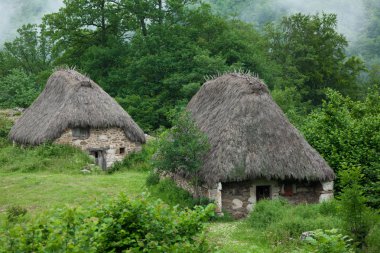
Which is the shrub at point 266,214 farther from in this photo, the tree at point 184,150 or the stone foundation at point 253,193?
the tree at point 184,150

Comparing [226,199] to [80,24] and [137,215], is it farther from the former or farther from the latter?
[80,24]

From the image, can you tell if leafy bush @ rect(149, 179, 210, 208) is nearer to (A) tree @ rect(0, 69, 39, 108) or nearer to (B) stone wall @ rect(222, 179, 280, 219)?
(B) stone wall @ rect(222, 179, 280, 219)

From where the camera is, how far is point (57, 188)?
56.6 feet

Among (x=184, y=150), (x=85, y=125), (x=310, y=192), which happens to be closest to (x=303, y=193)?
(x=310, y=192)

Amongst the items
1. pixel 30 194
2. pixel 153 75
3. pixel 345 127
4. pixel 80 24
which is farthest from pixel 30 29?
pixel 345 127

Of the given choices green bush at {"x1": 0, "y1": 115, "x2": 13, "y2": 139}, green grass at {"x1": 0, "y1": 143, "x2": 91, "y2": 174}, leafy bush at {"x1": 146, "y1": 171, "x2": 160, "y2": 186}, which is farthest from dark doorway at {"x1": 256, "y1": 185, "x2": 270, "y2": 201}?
green bush at {"x1": 0, "y1": 115, "x2": 13, "y2": 139}

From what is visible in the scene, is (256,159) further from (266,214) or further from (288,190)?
(266,214)

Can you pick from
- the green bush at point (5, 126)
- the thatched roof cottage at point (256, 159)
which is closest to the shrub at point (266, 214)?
the thatched roof cottage at point (256, 159)

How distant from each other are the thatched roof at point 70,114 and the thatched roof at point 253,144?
24.7ft

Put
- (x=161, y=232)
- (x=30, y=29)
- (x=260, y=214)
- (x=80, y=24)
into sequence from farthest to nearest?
(x=30, y=29), (x=80, y=24), (x=260, y=214), (x=161, y=232)

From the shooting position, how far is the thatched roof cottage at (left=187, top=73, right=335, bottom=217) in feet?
47.3

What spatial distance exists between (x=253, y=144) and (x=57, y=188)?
692cm

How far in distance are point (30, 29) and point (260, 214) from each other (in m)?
39.0

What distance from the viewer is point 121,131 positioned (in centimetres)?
2392
